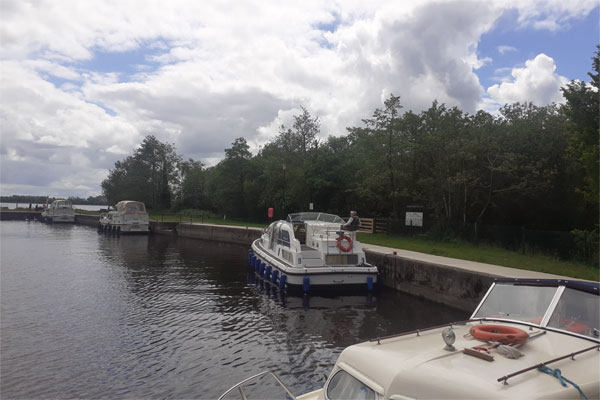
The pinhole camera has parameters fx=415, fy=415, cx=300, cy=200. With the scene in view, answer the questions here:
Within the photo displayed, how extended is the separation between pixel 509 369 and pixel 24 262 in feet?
86.4

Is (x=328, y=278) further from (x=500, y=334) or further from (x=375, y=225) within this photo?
(x=375, y=225)

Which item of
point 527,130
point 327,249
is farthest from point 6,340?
point 527,130

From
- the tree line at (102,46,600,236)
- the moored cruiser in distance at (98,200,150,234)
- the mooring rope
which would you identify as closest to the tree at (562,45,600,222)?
the tree line at (102,46,600,236)

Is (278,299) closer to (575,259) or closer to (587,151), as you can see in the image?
(575,259)

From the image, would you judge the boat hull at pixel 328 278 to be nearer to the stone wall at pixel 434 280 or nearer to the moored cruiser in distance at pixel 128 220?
the stone wall at pixel 434 280

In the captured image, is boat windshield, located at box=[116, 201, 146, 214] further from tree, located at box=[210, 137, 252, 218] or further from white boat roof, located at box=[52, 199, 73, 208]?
white boat roof, located at box=[52, 199, 73, 208]

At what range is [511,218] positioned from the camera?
29953mm

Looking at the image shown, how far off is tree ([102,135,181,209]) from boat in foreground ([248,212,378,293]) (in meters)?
60.1

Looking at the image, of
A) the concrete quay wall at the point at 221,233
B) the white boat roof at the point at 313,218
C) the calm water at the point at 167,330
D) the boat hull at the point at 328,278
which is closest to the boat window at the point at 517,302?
the calm water at the point at 167,330

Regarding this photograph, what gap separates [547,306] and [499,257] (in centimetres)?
1386

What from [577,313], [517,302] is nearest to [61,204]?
[517,302]

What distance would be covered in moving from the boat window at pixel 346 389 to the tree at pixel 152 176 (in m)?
73.2

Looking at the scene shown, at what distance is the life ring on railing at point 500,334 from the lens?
4.02 meters

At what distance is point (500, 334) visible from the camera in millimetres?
4105
